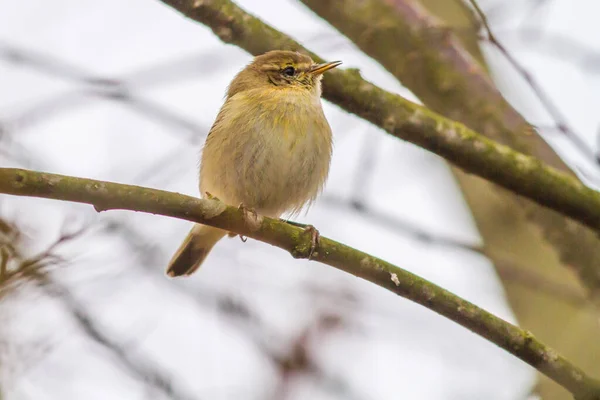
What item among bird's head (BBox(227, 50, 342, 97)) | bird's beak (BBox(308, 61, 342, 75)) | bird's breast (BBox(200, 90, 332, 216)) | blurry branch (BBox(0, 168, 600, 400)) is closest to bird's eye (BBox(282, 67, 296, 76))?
bird's head (BBox(227, 50, 342, 97))

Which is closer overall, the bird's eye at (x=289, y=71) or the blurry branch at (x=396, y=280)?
the blurry branch at (x=396, y=280)

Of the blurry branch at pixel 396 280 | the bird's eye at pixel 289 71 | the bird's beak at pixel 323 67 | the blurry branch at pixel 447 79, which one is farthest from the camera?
the bird's eye at pixel 289 71

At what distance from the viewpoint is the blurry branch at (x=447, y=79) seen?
5523 millimetres

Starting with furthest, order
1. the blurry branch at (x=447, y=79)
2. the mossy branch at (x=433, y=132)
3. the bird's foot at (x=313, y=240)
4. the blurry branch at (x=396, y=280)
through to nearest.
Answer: the blurry branch at (x=447, y=79), the mossy branch at (x=433, y=132), the bird's foot at (x=313, y=240), the blurry branch at (x=396, y=280)

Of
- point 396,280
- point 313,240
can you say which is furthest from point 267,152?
point 396,280

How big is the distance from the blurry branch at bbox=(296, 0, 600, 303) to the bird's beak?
30cm

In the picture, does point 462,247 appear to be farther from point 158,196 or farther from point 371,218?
point 158,196

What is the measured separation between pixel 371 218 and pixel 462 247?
667 mm

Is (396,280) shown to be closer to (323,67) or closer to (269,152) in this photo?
(269,152)

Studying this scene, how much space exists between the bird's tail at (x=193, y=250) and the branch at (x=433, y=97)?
1426mm

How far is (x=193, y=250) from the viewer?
5895 millimetres

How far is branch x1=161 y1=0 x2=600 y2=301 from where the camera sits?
4.58 meters

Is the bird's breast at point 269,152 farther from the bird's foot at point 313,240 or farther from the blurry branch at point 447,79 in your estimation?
the bird's foot at point 313,240

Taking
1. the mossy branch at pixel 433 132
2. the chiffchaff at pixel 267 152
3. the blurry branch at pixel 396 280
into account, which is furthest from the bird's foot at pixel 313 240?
the chiffchaff at pixel 267 152
